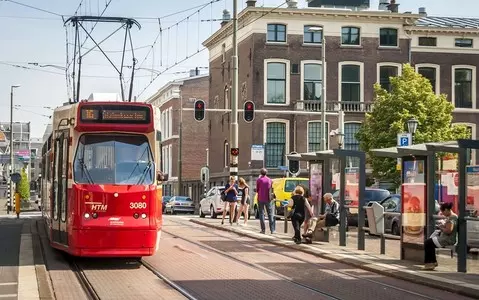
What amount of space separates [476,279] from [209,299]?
5168 mm

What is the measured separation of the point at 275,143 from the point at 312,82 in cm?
512

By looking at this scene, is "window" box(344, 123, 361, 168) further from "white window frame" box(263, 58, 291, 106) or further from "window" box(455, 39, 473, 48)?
"window" box(455, 39, 473, 48)

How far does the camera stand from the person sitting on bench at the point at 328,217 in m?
21.8

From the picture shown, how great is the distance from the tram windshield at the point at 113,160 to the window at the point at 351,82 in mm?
45657

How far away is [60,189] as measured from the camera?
17172 millimetres

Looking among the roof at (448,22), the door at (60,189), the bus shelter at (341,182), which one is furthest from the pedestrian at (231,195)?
the roof at (448,22)

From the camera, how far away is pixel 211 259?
714 inches

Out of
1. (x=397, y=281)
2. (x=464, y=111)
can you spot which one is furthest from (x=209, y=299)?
(x=464, y=111)

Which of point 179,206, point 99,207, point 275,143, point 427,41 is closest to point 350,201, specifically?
point 99,207

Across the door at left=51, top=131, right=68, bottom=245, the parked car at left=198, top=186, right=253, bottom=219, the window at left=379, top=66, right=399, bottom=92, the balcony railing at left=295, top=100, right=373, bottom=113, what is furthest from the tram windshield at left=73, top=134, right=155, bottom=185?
the window at left=379, top=66, right=399, bottom=92

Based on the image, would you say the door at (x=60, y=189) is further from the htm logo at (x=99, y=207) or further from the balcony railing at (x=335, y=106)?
the balcony railing at (x=335, y=106)

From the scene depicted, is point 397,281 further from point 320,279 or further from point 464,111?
point 464,111

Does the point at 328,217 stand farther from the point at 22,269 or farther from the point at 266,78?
the point at 266,78

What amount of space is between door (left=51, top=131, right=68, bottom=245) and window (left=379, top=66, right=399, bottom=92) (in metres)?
45.7
